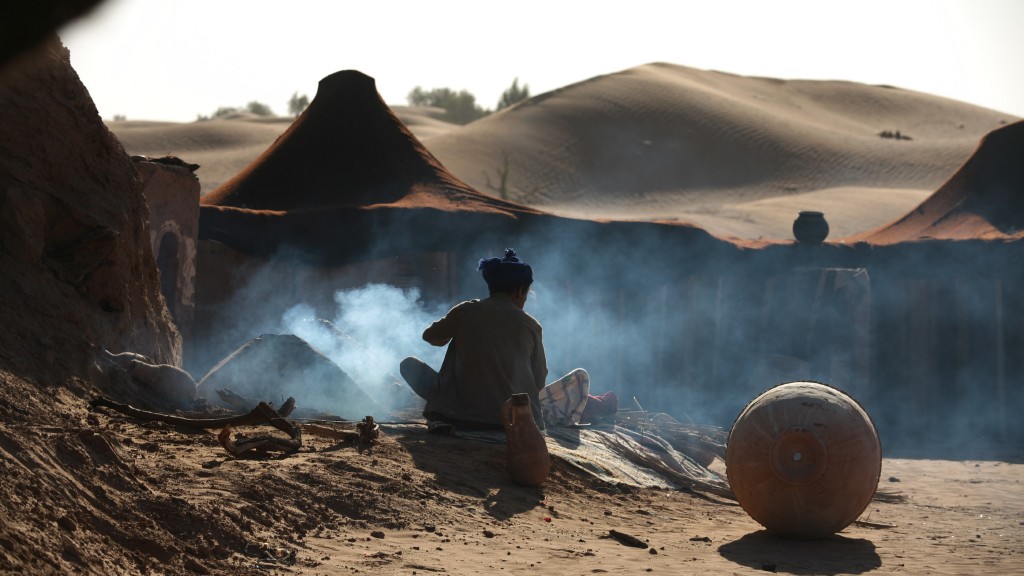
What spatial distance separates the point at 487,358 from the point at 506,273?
660mm

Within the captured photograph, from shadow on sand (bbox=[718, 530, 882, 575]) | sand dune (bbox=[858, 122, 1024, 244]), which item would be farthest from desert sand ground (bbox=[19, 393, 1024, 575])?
sand dune (bbox=[858, 122, 1024, 244])

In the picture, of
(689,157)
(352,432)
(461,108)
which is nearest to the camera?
(352,432)

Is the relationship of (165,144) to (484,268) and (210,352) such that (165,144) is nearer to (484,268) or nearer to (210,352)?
(210,352)

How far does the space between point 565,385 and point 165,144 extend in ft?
165

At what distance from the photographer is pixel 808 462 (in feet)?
21.2

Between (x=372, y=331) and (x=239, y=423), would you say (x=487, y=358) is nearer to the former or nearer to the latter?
(x=239, y=423)

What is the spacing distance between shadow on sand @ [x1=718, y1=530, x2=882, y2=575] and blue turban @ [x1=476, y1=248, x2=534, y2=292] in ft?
8.05

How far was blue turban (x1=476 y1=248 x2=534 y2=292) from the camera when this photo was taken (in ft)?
26.7

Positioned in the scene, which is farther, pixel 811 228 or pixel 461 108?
pixel 461 108

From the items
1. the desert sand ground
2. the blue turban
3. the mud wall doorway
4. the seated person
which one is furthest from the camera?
the mud wall doorway

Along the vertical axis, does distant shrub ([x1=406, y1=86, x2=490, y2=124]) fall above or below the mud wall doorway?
above

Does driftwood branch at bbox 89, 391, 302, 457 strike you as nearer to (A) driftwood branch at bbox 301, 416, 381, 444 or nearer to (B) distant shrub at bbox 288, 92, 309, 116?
(A) driftwood branch at bbox 301, 416, 381, 444

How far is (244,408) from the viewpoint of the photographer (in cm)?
802

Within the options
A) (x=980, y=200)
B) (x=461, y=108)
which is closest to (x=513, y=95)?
(x=461, y=108)
